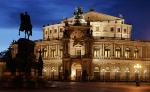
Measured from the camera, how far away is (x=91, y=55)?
119438 millimetres

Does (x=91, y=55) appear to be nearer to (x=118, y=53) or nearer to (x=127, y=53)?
(x=118, y=53)

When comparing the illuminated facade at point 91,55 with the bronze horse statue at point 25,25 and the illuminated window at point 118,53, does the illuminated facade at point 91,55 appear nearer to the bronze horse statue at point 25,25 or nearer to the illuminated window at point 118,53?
the illuminated window at point 118,53

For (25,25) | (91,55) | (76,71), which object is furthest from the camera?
(76,71)

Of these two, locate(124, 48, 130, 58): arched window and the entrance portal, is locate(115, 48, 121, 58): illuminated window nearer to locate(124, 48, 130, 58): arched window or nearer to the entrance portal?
locate(124, 48, 130, 58): arched window

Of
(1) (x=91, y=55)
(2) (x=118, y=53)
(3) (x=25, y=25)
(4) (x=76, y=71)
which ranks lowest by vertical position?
(4) (x=76, y=71)

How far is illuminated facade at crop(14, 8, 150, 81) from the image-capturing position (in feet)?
393

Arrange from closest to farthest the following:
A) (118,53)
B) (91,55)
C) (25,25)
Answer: (25,25), (91,55), (118,53)

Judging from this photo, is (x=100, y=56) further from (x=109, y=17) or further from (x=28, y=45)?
(x=28, y=45)

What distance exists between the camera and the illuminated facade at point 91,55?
4715 inches

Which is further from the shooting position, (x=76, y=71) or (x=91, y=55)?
(x=76, y=71)

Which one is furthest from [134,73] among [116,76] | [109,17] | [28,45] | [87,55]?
[28,45]

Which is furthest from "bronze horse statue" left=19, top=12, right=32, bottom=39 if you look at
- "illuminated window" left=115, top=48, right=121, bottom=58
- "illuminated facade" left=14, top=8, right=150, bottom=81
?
"illuminated window" left=115, top=48, right=121, bottom=58

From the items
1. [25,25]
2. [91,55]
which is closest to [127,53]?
[91,55]

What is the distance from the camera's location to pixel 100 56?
121 metres
